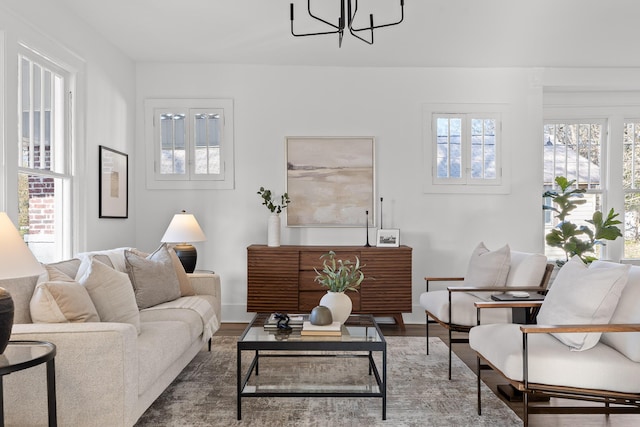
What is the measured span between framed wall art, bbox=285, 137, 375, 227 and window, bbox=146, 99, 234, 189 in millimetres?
743

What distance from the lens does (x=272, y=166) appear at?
19.6 feet

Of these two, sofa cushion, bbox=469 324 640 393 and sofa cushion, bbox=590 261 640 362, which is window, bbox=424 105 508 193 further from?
sofa cushion, bbox=469 324 640 393

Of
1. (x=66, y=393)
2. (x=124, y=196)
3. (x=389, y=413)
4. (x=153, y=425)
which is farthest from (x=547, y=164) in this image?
(x=66, y=393)

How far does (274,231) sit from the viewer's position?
18.5 feet

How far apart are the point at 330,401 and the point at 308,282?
2190mm

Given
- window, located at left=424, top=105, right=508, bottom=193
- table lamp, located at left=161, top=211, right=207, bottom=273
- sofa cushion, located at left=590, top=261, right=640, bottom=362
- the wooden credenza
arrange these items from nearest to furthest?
sofa cushion, located at left=590, top=261, right=640, bottom=362 → table lamp, located at left=161, top=211, right=207, bottom=273 → the wooden credenza → window, located at left=424, top=105, right=508, bottom=193

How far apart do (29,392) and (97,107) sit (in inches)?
125

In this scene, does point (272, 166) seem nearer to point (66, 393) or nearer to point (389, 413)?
point (389, 413)

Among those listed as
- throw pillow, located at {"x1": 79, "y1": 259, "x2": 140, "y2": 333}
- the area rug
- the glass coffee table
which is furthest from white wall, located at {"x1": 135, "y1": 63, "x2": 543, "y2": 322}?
throw pillow, located at {"x1": 79, "y1": 259, "x2": 140, "y2": 333}

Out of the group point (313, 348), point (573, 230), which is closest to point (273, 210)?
point (313, 348)

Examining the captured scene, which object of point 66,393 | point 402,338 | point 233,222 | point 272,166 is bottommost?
point 402,338

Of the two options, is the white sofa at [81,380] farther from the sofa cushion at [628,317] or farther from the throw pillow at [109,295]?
the sofa cushion at [628,317]

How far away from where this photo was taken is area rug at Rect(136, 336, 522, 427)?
2.98m

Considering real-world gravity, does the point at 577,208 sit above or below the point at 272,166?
below
